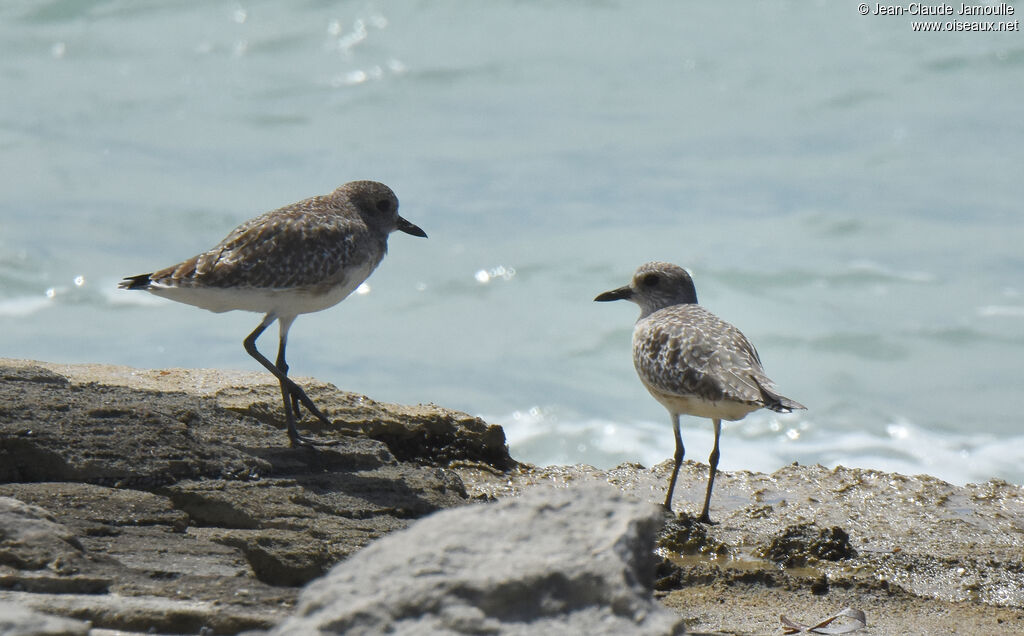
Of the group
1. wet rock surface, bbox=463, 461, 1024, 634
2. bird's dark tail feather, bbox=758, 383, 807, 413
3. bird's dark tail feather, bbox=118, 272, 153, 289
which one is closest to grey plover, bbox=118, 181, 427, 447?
bird's dark tail feather, bbox=118, 272, 153, 289

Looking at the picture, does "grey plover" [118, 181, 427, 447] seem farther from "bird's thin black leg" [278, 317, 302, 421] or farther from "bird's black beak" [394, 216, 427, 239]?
"bird's black beak" [394, 216, 427, 239]

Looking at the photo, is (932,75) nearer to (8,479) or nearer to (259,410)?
(259,410)

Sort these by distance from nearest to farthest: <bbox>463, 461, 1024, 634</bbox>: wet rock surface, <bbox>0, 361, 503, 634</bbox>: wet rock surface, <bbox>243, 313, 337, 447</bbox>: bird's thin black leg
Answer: <bbox>0, 361, 503, 634</bbox>: wet rock surface
<bbox>463, 461, 1024, 634</bbox>: wet rock surface
<bbox>243, 313, 337, 447</bbox>: bird's thin black leg

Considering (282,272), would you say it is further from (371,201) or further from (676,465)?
(676,465)

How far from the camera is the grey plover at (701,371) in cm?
628

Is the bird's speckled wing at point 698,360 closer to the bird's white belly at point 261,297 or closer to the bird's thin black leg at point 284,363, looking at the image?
the bird's white belly at point 261,297

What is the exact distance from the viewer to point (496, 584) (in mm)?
2574

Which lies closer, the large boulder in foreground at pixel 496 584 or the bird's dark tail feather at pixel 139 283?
the large boulder in foreground at pixel 496 584

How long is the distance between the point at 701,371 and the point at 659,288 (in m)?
1.67

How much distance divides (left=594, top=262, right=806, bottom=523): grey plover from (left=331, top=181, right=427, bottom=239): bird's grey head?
5.37 feet

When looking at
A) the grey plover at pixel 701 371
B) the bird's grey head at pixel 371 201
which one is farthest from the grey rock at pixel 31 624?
the bird's grey head at pixel 371 201

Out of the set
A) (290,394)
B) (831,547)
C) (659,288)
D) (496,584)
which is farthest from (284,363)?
(496,584)

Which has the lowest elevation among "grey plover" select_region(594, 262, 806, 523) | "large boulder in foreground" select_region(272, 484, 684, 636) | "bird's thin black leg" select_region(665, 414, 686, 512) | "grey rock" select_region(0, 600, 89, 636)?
"grey rock" select_region(0, 600, 89, 636)

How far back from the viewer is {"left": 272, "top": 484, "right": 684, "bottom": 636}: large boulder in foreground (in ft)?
8.30
